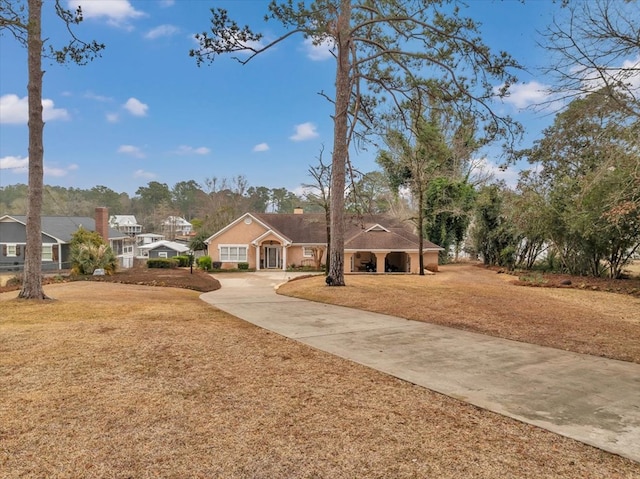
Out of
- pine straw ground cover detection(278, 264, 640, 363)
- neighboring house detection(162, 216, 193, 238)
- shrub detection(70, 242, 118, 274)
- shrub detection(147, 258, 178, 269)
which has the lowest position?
pine straw ground cover detection(278, 264, 640, 363)

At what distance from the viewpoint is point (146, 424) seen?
3396 mm

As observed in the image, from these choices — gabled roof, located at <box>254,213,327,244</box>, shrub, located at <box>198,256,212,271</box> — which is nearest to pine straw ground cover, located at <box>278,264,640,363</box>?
shrub, located at <box>198,256,212,271</box>

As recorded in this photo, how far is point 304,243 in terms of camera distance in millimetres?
33375

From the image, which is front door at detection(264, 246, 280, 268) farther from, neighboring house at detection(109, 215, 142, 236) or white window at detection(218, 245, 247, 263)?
neighboring house at detection(109, 215, 142, 236)

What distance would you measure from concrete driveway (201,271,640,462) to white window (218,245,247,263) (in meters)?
25.1

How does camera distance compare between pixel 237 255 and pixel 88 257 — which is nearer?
pixel 88 257

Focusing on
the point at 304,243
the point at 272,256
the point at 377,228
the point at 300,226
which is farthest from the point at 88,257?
the point at 377,228

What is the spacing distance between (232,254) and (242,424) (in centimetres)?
3066

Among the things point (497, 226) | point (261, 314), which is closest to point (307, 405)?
point (261, 314)

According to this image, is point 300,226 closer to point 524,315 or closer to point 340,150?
point 340,150

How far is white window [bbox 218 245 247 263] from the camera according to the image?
3328 cm

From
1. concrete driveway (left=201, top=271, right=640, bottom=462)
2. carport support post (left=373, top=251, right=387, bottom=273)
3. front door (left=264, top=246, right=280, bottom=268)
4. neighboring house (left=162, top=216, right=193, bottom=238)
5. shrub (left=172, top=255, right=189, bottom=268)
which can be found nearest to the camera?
concrete driveway (left=201, top=271, right=640, bottom=462)

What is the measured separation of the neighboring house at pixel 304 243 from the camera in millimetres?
30625

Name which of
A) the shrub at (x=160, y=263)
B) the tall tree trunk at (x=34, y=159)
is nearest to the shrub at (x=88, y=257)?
the shrub at (x=160, y=263)
